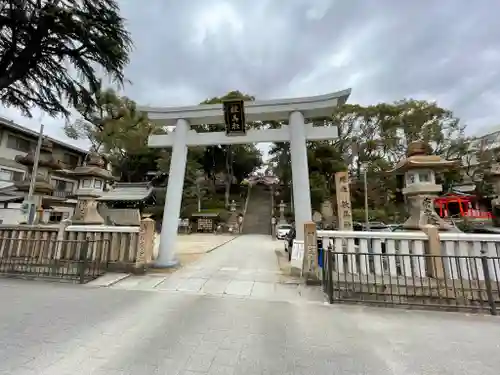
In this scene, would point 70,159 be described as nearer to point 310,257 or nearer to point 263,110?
point 263,110

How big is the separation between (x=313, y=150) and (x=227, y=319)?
2252 centimetres

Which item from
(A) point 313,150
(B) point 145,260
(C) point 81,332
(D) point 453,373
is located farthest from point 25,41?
(A) point 313,150

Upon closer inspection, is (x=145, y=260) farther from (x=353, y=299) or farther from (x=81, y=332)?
(x=353, y=299)

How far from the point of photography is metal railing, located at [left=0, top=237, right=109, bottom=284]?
5529 mm

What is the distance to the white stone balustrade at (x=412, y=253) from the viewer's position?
15.4 ft

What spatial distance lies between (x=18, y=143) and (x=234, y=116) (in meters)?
22.1

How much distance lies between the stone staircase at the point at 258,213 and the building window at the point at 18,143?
20.0 metres

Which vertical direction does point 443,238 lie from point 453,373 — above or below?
above

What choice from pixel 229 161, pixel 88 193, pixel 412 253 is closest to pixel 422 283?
pixel 412 253

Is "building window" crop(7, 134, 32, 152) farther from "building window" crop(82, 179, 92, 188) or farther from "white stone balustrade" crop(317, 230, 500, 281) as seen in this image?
"white stone balustrade" crop(317, 230, 500, 281)

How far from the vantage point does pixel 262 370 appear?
7.61 ft

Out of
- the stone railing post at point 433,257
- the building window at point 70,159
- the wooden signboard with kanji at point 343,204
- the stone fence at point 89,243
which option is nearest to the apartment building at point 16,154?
the building window at point 70,159

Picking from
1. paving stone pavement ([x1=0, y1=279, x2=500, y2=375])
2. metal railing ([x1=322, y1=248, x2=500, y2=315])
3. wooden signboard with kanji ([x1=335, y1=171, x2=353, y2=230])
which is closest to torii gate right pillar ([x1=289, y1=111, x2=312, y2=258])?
metal railing ([x1=322, y1=248, x2=500, y2=315])

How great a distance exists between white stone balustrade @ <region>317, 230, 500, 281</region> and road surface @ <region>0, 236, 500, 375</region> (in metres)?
1.03
